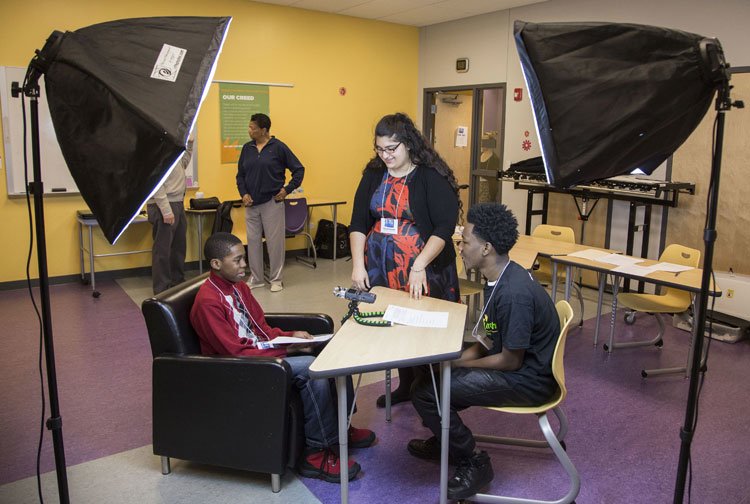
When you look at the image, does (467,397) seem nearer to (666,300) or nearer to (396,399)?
(396,399)

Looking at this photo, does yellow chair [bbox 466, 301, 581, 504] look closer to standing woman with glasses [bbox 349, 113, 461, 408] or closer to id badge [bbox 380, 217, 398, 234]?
standing woman with glasses [bbox 349, 113, 461, 408]

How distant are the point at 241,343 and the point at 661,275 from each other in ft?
8.65

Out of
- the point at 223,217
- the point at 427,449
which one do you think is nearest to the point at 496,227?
the point at 427,449

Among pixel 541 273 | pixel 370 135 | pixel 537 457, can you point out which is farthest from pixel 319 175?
pixel 537 457

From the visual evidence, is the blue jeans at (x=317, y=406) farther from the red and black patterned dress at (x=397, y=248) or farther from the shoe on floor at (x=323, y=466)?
the red and black patterned dress at (x=397, y=248)

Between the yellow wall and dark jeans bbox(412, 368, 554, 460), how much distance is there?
447 cm

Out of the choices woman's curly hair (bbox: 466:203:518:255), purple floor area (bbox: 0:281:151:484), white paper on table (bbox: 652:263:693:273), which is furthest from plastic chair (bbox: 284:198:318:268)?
woman's curly hair (bbox: 466:203:518:255)

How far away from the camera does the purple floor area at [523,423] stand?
2.69 metres

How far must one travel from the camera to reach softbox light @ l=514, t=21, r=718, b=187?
1607 millimetres

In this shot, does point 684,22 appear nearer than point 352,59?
Yes

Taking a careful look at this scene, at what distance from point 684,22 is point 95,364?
17.4ft

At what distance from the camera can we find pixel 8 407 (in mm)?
3316

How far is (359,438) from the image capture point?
296cm

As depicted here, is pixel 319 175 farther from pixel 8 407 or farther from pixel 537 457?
pixel 537 457
